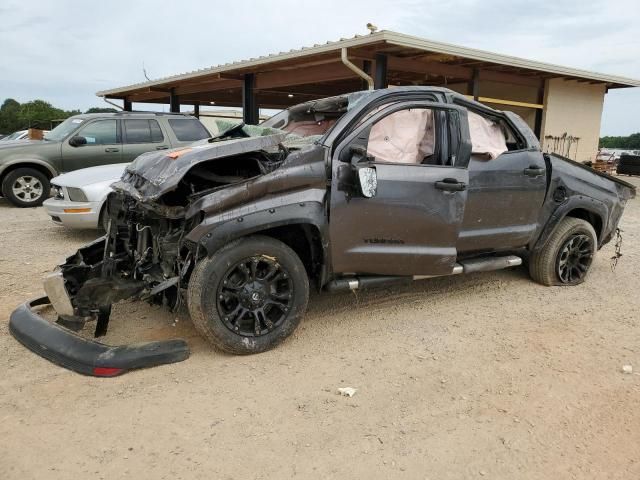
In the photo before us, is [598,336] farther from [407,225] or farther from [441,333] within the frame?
[407,225]

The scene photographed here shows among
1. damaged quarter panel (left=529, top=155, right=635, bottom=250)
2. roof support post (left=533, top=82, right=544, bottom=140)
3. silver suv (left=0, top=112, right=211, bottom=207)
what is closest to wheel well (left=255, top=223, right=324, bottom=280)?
damaged quarter panel (left=529, top=155, right=635, bottom=250)

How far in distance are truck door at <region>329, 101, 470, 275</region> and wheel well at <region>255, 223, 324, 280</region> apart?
0.44 ft

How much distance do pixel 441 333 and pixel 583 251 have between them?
7.60 feet

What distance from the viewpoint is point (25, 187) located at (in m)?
10.2

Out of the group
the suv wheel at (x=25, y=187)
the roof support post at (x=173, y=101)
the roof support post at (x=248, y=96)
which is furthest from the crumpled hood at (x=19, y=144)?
the roof support post at (x=173, y=101)

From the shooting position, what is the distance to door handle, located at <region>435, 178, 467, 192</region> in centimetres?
416

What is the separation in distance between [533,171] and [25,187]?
9.34m

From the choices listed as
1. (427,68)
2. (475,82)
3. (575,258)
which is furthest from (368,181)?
(475,82)

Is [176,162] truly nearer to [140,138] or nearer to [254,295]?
[254,295]

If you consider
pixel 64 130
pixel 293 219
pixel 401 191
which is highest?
pixel 64 130

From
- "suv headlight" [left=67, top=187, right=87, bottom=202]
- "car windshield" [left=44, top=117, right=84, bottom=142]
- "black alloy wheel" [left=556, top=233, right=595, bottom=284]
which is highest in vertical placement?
"car windshield" [left=44, top=117, right=84, bottom=142]

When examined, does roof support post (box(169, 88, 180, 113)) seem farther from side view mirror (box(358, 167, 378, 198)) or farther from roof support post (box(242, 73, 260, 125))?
side view mirror (box(358, 167, 378, 198))

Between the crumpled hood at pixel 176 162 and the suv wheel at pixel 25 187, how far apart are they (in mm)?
7325

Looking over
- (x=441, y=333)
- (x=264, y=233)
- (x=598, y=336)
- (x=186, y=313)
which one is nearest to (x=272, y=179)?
(x=264, y=233)
